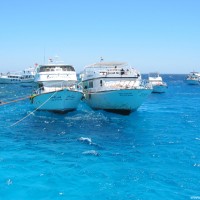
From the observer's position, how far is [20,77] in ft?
412

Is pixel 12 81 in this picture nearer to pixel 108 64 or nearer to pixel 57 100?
pixel 108 64

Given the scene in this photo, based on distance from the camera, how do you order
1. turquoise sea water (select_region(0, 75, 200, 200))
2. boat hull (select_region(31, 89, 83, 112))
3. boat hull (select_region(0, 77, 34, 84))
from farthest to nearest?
boat hull (select_region(0, 77, 34, 84))
boat hull (select_region(31, 89, 83, 112))
turquoise sea water (select_region(0, 75, 200, 200))

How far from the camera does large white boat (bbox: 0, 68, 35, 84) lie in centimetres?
11935

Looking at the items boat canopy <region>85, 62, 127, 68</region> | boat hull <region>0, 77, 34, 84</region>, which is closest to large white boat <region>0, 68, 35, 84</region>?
boat hull <region>0, 77, 34, 84</region>

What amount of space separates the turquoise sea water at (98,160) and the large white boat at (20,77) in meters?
88.6

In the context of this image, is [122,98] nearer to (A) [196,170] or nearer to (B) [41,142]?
(B) [41,142]

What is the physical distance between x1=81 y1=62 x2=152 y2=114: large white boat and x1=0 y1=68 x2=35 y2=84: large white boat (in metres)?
77.8

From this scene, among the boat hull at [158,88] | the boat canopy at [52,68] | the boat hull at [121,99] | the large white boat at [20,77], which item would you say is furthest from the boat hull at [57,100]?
the large white boat at [20,77]

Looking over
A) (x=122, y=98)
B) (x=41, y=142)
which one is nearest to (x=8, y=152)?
(x=41, y=142)

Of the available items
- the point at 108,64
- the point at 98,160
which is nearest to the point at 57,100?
the point at 108,64

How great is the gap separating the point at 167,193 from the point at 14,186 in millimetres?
8084

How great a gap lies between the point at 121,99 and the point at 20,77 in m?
95.3

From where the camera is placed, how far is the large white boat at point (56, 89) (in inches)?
1467

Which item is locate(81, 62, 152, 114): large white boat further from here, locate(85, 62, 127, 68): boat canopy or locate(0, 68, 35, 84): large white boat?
locate(0, 68, 35, 84): large white boat
